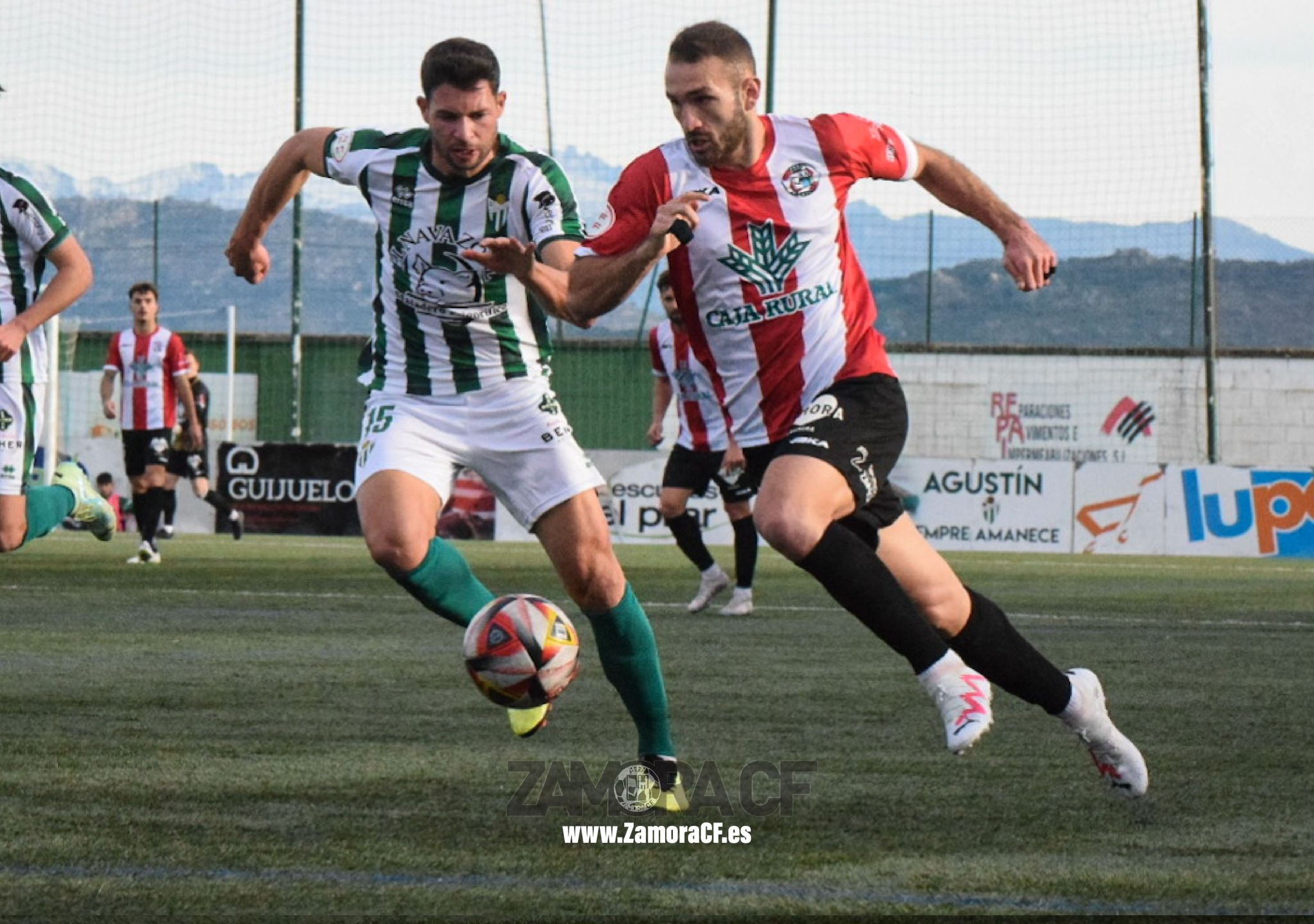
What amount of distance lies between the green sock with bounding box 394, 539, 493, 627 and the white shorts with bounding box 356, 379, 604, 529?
18cm

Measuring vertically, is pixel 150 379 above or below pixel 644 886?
above

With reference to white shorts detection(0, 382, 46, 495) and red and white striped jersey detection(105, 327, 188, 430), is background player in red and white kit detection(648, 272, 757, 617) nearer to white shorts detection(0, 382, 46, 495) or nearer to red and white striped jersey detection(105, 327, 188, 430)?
white shorts detection(0, 382, 46, 495)

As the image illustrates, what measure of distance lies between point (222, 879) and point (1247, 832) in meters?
2.21

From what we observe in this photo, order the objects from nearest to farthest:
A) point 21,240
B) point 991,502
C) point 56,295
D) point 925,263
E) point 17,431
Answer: point 56,295 → point 21,240 → point 17,431 → point 991,502 → point 925,263

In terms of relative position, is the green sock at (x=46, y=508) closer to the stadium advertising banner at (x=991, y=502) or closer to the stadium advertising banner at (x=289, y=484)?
the stadium advertising banner at (x=991, y=502)

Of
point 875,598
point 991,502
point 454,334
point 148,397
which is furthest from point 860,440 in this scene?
point 991,502

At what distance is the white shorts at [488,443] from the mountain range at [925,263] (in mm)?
17697

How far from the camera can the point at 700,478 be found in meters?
12.0

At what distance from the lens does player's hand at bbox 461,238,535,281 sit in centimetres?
468

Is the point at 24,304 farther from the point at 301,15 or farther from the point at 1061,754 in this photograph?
the point at 301,15

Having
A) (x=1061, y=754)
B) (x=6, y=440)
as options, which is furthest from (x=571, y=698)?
(x=6, y=440)

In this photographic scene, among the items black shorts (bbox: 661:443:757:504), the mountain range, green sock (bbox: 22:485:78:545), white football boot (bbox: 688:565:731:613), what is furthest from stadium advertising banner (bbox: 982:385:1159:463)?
green sock (bbox: 22:485:78:545)

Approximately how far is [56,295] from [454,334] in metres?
2.25

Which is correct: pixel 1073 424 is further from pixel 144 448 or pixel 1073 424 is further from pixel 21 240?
pixel 21 240
